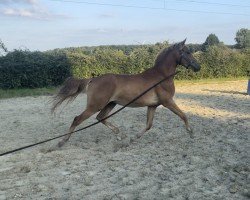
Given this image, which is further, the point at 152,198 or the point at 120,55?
the point at 120,55

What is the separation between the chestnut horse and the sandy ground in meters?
0.59

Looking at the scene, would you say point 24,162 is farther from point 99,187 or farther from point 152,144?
point 152,144

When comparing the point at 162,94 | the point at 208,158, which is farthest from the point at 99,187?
the point at 162,94

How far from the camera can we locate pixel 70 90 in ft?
25.6

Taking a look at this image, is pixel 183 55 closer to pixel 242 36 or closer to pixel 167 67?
pixel 167 67

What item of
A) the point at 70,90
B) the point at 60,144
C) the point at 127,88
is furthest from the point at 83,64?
the point at 60,144

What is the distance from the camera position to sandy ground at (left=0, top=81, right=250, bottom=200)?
206 inches

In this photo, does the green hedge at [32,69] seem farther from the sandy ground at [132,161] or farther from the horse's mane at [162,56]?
the horse's mane at [162,56]

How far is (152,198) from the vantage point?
4977 millimetres

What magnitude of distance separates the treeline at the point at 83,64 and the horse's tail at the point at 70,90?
42.8ft

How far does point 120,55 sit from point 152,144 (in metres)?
16.2

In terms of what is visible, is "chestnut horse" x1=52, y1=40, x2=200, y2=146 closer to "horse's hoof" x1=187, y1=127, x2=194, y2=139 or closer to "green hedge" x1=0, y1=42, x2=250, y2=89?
"horse's hoof" x1=187, y1=127, x2=194, y2=139

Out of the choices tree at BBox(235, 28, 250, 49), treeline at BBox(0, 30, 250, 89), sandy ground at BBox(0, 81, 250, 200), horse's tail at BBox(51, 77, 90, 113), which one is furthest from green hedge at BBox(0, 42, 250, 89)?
tree at BBox(235, 28, 250, 49)

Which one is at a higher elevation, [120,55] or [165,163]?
[120,55]
